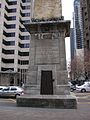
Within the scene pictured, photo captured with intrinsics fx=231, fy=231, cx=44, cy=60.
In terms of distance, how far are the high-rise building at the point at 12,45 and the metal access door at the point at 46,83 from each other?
5543cm

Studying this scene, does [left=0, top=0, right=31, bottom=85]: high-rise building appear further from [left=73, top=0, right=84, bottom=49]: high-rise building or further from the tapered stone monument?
[left=73, top=0, right=84, bottom=49]: high-rise building

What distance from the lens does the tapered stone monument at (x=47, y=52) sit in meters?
15.0

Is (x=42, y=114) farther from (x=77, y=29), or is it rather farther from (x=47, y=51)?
(x=77, y=29)

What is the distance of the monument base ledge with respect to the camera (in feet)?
43.0

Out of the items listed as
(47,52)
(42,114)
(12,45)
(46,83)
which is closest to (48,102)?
(46,83)

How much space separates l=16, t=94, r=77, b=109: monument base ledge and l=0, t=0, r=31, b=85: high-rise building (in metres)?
56.9

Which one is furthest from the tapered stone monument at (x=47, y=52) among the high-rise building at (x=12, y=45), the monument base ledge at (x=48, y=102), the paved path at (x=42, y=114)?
the high-rise building at (x=12, y=45)

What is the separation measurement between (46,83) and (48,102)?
2124mm

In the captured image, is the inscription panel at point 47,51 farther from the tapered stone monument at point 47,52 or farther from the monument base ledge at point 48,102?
the monument base ledge at point 48,102

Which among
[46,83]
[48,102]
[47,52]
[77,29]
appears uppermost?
[77,29]

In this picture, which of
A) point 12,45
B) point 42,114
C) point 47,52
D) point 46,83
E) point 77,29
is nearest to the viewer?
point 42,114

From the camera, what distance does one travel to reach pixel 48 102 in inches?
523

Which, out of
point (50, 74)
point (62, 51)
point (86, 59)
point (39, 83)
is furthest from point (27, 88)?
point (86, 59)

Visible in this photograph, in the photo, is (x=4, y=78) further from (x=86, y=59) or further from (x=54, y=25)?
(x=54, y=25)
